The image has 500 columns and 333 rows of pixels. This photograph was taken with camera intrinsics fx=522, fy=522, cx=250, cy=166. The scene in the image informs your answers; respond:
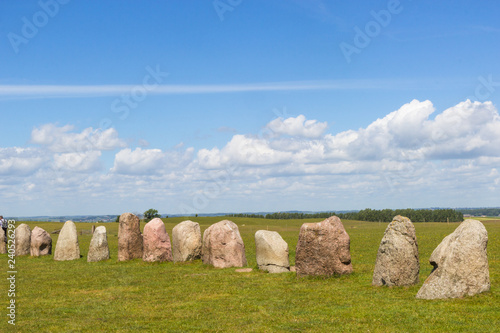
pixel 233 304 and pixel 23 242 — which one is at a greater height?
pixel 23 242

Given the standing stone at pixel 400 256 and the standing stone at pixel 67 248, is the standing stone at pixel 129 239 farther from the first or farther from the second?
the standing stone at pixel 400 256

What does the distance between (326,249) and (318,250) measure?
1.14 feet

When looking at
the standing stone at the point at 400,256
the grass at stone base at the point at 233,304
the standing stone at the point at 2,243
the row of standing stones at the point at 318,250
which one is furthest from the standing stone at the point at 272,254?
the standing stone at the point at 2,243

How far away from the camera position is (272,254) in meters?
25.3

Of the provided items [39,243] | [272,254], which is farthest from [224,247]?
[39,243]

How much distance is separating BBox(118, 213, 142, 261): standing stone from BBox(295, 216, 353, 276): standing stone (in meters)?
14.3

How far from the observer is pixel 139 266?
3023 cm

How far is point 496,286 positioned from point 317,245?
702cm

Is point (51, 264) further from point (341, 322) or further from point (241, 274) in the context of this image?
point (341, 322)

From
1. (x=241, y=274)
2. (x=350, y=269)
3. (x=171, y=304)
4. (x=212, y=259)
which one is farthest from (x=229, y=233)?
(x=171, y=304)

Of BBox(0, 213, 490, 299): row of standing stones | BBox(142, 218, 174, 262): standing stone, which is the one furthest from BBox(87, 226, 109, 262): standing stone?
BBox(142, 218, 174, 262): standing stone

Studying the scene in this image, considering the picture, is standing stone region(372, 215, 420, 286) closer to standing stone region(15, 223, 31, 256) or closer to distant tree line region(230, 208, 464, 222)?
standing stone region(15, 223, 31, 256)

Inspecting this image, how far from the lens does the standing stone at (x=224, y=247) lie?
27.9 m

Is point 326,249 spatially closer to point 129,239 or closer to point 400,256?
point 400,256
